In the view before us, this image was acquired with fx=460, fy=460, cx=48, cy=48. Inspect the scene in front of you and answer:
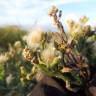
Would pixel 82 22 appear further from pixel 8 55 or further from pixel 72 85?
pixel 8 55

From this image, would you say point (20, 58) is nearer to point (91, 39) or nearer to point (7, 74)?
point (7, 74)

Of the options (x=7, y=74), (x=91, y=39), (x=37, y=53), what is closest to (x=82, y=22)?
(x=91, y=39)

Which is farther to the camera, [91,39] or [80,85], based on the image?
[91,39]

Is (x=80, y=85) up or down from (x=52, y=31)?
down

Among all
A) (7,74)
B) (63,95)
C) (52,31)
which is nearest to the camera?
(63,95)

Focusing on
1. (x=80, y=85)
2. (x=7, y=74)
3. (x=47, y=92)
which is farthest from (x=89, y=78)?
(x=7, y=74)

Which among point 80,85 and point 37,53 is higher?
point 37,53

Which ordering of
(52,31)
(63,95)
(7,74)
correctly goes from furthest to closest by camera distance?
1. (7,74)
2. (52,31)
3. (63,95)

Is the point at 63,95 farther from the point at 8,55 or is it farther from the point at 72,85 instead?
the point at 8,55

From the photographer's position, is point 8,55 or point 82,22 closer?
point 82,22
